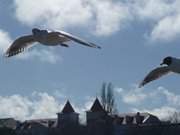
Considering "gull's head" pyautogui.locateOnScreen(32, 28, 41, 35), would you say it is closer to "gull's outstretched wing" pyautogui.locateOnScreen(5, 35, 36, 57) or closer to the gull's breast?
the gull's breast

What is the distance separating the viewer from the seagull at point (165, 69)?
54.9 feet

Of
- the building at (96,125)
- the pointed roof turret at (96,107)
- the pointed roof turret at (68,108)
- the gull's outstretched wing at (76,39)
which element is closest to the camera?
the gull's outstretched wing at (76,39)

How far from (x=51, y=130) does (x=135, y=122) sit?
1260 centimetres

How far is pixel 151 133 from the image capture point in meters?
72.8

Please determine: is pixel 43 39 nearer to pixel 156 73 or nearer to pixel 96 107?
pixel 156 73

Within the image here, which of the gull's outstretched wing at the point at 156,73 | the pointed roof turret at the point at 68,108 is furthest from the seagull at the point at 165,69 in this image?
the pointed roof turret at the point at 68,108

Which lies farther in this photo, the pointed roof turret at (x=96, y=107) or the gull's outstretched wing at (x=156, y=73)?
the pointed roof turret at (x=96, y=107)

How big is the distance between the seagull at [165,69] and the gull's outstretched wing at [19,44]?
3385 mm

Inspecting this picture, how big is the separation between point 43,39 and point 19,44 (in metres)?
2.03

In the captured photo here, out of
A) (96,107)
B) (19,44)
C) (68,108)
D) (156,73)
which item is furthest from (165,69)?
(68,108)

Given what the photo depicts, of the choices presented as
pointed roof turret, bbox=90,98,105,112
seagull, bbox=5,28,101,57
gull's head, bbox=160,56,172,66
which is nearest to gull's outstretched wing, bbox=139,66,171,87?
gull's head, bbox=160,56,172,66

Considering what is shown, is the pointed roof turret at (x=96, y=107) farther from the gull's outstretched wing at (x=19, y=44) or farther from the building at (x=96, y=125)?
the gull's outstretched wing at (x=19, y=44)

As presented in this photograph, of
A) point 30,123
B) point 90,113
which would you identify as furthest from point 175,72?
point 30,123

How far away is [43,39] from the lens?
17641 mm
